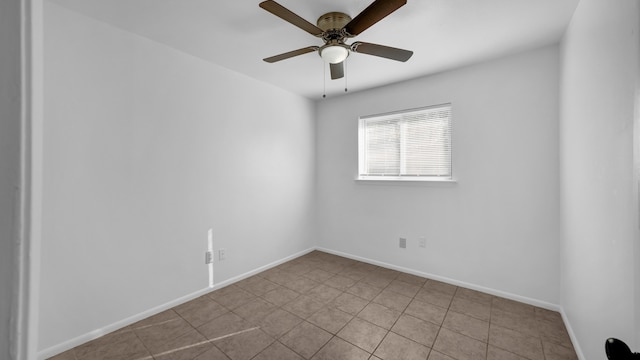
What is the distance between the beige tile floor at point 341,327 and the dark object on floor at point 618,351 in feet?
4.65

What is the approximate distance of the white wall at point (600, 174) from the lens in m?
1.12

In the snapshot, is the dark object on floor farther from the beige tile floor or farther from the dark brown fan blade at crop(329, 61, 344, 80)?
the dark brown fan blade at crop(329, 61, 344, 80)

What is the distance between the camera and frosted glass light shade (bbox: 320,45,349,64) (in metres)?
1.94

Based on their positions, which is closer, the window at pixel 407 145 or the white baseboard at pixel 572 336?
the white baseboard at pixel 572 336

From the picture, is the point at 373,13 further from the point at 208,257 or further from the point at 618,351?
the point at 208,257

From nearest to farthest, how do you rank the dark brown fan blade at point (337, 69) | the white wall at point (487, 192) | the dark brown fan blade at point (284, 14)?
the dark brown fan blade at point (284, 14) → the dark brown fan blade at point (337, 69) → the white wall at point (487, 192)

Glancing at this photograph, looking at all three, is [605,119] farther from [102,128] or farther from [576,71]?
[102,128]

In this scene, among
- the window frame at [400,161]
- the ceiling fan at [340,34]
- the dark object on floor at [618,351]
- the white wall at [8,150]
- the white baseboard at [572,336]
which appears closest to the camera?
the white wall at [8,150]

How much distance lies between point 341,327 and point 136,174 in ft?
7.25

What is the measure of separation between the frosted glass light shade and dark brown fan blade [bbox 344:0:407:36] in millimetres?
159

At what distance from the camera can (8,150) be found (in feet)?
0.99

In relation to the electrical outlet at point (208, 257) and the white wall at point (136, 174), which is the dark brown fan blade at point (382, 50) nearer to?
the white wall at point (136, 174)

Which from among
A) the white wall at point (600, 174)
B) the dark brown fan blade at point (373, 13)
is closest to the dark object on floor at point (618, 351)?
the white wall at point (600, 174)

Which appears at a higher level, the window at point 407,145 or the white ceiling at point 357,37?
the white ceiling at point 357,37
